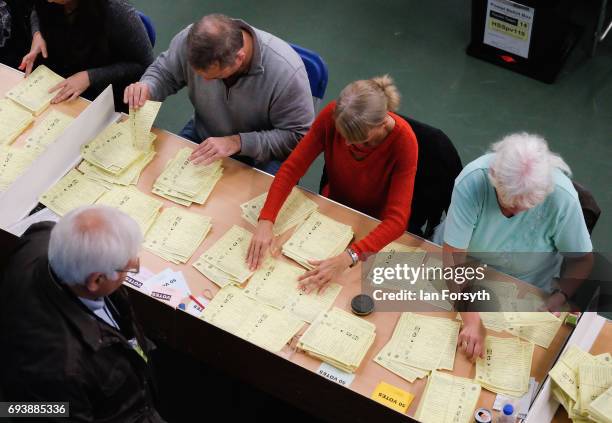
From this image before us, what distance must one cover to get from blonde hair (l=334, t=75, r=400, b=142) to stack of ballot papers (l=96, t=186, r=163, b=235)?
3.11ft

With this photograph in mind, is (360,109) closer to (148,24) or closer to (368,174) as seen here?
(368,174)

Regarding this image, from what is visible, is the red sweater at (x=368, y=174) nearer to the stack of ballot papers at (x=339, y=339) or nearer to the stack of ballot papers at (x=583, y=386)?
the stack of ballot papers at (x=339, y=339)

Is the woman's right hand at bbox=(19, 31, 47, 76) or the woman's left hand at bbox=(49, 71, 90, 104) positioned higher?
the woman's right hand at bbox=(19, 31, 47, 76)

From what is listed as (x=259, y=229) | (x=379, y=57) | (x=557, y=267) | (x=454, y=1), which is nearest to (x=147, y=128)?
(x=259, y=229)

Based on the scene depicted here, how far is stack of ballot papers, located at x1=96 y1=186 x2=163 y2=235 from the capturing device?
313cm

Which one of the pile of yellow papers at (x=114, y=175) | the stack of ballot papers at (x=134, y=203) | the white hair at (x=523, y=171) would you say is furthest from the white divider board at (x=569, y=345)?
the pile of yellow papers at (x=114, y=175)

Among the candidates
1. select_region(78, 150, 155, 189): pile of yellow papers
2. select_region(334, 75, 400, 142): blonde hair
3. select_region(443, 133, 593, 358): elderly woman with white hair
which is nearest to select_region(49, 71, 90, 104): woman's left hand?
select_region(78, 150, 155, 189): pile of yellow papers

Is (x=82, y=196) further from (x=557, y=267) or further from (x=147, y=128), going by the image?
(x=557, y=267)

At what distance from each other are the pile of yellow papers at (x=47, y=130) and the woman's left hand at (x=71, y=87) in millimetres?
99

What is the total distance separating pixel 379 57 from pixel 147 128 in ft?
7.72

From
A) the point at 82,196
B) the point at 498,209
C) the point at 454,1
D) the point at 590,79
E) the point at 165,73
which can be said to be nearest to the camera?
the point at 498,209

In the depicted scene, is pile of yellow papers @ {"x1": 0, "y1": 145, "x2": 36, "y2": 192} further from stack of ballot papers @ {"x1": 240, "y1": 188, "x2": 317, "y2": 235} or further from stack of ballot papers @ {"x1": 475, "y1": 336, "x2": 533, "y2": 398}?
stack of ballot papers @ {"x1": 475, "y1": 336, "x2": 533, "y2": 398}

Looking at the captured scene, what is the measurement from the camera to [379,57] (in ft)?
17.1

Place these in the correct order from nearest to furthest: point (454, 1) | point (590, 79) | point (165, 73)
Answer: point (165, 73)
point (590, 79)
point (454, 1)
